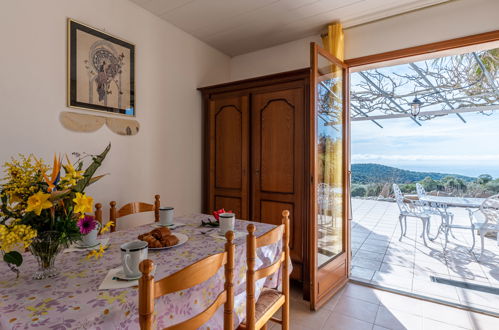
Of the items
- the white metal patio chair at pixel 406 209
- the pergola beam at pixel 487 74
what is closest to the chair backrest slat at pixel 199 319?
the white metal patio chair at pixel 406 209

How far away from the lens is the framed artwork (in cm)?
202

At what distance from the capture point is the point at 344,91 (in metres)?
2.75

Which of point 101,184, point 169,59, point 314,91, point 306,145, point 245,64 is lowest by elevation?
point 101,184

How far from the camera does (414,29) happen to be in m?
2.44

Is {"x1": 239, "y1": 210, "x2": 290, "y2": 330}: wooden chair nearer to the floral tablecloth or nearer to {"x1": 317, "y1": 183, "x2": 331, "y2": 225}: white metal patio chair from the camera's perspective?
the floral tablecloth

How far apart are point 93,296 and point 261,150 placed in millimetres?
2063

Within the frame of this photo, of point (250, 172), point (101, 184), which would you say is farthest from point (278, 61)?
point (101, 184)

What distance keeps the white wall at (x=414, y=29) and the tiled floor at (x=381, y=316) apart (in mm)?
2315

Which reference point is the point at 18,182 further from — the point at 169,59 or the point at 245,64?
the point at 245,64

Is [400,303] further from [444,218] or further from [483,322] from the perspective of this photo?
[444,218]

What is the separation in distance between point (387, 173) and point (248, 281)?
23.5 ft

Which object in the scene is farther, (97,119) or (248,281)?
(97,119)

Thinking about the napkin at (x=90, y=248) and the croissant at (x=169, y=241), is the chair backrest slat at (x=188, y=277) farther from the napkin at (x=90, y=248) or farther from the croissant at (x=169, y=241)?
the napkin at (x=90, y=248)

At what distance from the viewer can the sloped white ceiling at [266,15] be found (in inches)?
94.3
